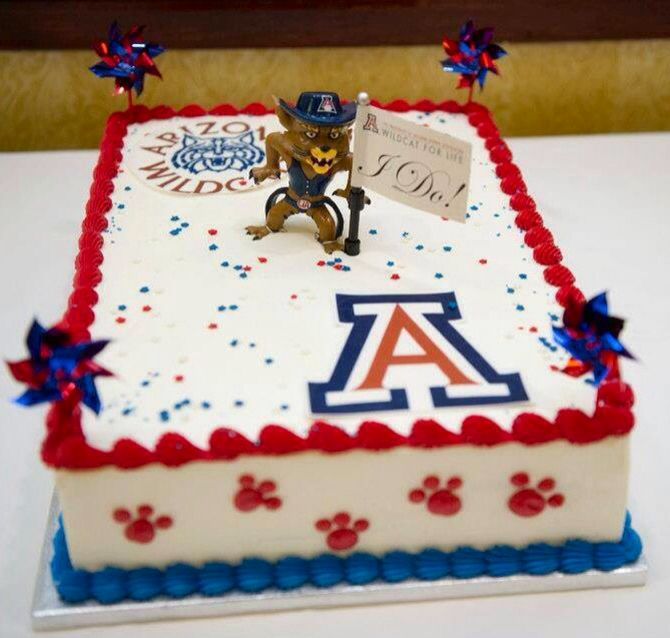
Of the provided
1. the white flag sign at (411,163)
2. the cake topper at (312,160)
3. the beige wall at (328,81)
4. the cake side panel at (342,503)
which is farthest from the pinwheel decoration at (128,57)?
the cake side panel at (342,503)

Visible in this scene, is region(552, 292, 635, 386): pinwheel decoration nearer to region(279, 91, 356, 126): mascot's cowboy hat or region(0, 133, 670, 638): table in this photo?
region(0, 133, 670, 638): table

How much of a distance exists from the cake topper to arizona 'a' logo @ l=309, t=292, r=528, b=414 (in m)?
0.28

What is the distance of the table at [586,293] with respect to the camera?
209cm

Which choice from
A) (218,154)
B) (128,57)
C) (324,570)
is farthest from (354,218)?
(128,57)

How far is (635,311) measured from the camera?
295cm

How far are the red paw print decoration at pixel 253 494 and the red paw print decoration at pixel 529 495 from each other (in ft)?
1.41

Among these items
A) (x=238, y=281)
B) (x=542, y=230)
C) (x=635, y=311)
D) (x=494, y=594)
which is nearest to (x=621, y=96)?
(x=635, y=311)

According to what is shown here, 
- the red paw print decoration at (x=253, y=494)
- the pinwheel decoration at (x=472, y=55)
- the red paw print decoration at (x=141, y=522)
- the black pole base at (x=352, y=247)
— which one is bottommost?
the red paw print decoration at (x=141, y=522)

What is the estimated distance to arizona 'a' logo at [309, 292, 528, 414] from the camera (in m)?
2.09

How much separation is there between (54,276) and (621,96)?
207 centimetres

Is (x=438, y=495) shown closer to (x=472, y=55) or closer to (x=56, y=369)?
(x=56, y=369)

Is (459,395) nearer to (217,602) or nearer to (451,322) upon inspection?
(451,322)

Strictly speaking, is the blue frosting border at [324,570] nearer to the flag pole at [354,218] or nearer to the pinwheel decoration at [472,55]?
the flag pole at [354,218]

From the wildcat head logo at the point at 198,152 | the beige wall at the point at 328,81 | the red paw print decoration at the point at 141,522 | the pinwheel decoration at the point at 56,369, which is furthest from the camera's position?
the beige wall at the point at 328,81
